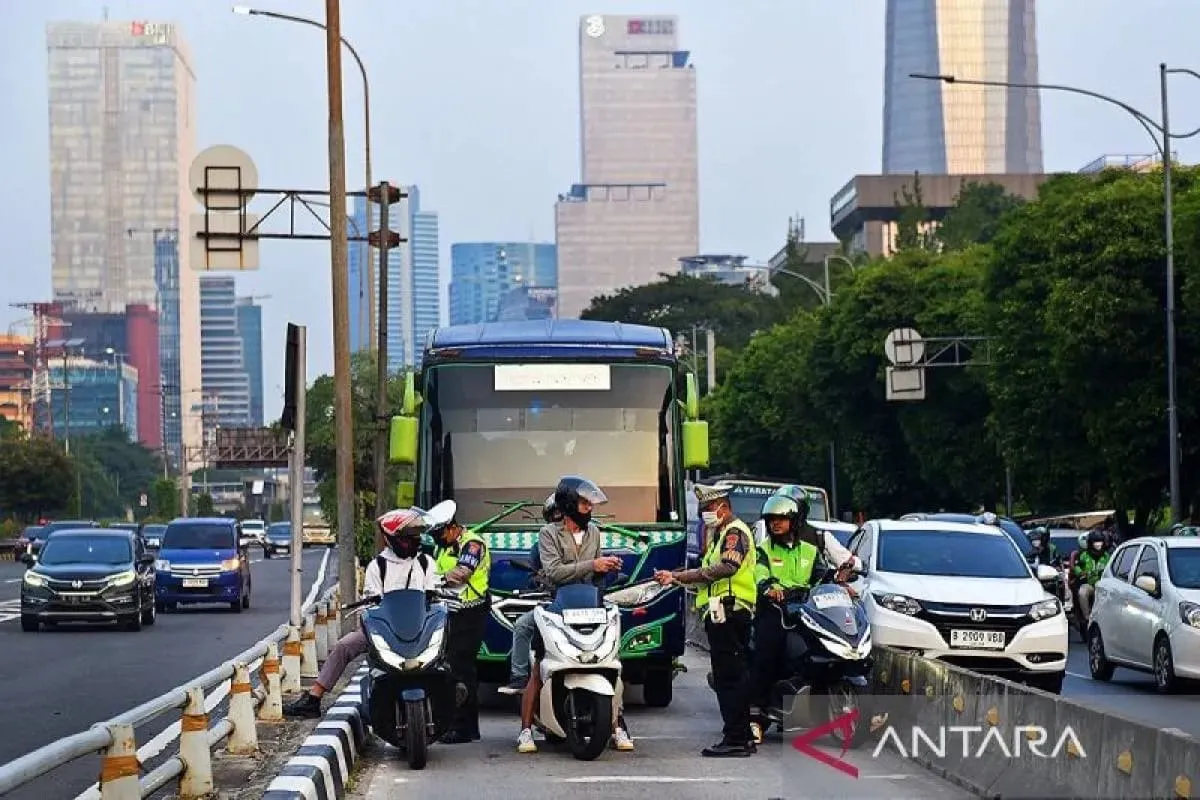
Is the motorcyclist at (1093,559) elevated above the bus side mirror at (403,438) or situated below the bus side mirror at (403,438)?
below

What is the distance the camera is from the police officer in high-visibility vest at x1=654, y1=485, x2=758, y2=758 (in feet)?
49.7

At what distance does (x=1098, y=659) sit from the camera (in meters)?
25.0

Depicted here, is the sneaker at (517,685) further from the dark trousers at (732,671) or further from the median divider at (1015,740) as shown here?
the median divider at (1015,740)

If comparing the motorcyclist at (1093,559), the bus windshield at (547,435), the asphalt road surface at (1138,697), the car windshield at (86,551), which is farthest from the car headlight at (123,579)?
the bus windshield at (547,435)

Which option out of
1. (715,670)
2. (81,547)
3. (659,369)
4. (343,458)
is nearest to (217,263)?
(343,458)

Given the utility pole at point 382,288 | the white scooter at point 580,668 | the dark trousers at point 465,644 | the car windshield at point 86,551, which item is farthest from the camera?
the car windshield at point 86,551

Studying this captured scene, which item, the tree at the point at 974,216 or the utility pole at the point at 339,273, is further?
the tree at the point at 974,216

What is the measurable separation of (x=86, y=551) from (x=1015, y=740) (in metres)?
26.3

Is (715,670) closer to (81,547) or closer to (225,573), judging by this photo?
(81,547)

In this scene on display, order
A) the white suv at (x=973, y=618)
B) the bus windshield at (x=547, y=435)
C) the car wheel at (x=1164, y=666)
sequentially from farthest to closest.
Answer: the car wheel at (x=1164, y=666)
the white suv at (x=973, y=618)
the bus windshield at (x=547, y=435)

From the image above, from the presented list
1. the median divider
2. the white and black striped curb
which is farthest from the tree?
the white and black striped curb

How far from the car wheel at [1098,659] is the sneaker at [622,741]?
34.9 feet

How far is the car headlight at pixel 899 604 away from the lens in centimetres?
1961

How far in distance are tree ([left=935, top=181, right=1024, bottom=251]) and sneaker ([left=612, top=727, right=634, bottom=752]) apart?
314 feet
